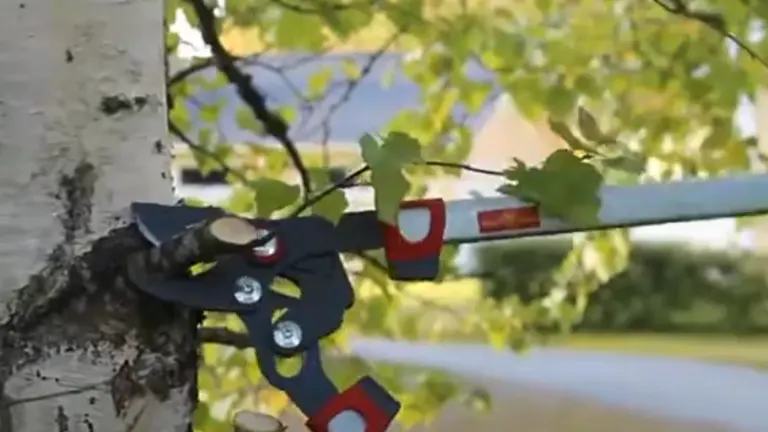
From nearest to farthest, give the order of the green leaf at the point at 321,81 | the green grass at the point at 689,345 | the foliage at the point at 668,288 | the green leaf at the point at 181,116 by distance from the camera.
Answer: the green leaf at the point at 181,116 → the green leaf at the point at 321,81 → the green grass at the point at 689,345 → the foliage at the point at 668,288

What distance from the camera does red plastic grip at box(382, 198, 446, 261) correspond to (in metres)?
0.56

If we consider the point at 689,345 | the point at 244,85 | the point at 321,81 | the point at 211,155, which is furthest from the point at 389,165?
the point at 689,345

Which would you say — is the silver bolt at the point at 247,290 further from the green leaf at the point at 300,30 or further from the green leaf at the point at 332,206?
the green leaf at the point at 300,30

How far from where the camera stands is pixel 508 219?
0.58 metres

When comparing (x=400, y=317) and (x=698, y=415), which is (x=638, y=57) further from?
(x=698, y=415)

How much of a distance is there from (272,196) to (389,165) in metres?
0.12

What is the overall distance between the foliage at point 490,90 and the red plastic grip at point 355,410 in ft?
1.72

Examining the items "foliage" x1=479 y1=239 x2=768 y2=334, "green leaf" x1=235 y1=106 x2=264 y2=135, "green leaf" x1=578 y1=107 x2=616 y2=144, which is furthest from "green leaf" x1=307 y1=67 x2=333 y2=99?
"foliage" x1=479 y1=239 x2=768 y2=334

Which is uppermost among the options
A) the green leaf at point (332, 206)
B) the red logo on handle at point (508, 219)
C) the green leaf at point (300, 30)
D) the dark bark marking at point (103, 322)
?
the green leaf at point (300, 30)

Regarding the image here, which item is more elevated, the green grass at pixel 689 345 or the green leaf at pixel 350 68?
the green leaf at pixel 350 68

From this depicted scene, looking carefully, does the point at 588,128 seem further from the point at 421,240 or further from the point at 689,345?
the point at 689,345

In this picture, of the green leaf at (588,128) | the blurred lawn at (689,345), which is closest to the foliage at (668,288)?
the blurred lawn at (689,345)

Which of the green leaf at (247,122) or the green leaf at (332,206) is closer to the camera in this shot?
the green leaf at (332,206)

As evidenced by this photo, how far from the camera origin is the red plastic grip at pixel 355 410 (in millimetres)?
530
